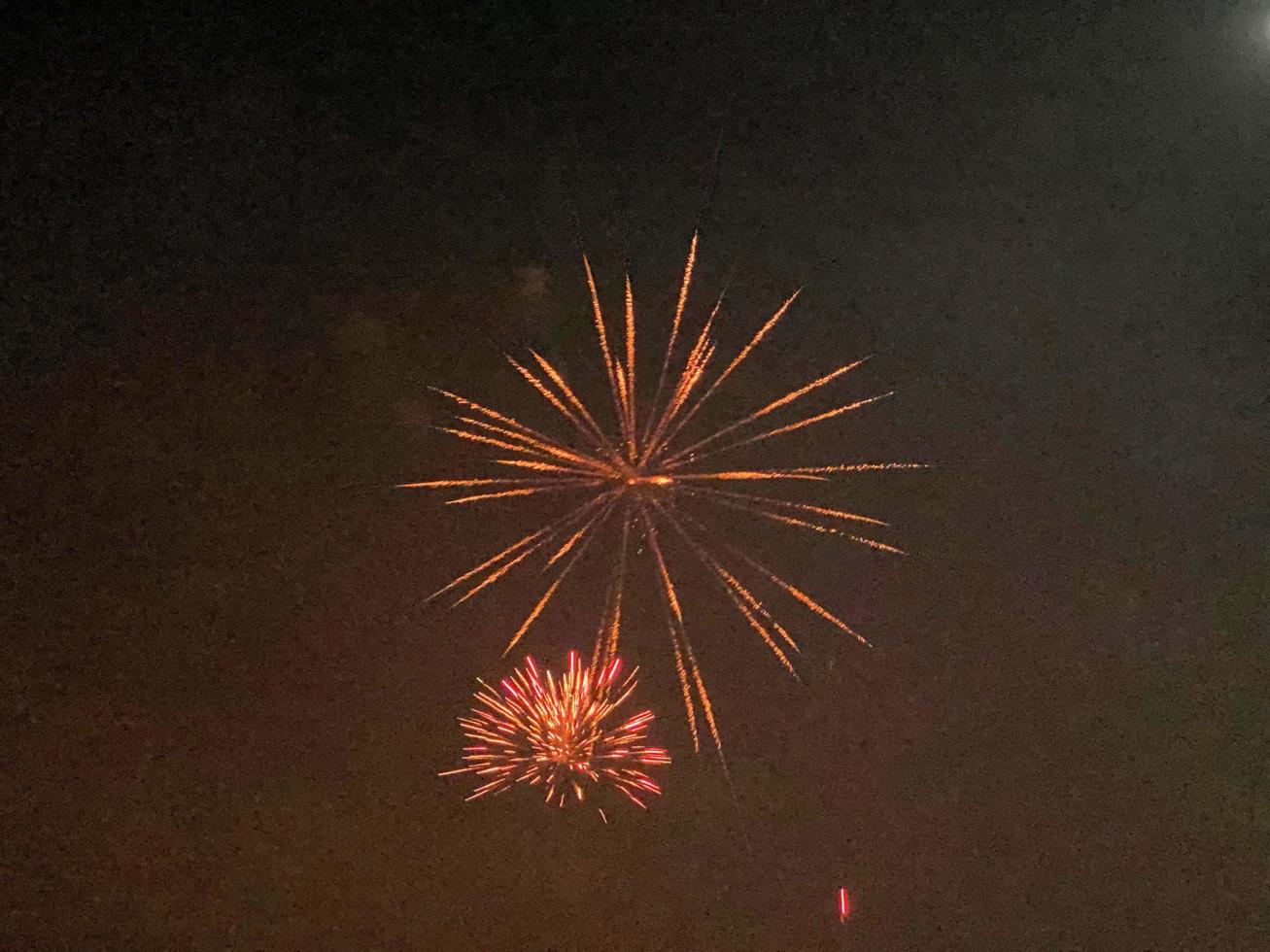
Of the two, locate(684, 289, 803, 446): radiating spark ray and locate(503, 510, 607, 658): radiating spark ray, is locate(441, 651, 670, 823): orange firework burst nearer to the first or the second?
locate(503, 510, 607, 658): radiating spark ray

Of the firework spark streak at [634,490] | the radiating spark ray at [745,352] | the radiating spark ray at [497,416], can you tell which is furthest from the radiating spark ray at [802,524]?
the radiating spark ray at [497,416]

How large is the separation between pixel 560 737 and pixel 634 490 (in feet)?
1.01

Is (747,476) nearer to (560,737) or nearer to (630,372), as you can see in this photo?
(630,372)

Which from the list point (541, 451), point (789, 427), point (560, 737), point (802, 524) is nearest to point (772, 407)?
point (789, 427)

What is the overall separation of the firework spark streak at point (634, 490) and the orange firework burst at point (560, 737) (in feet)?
0.14

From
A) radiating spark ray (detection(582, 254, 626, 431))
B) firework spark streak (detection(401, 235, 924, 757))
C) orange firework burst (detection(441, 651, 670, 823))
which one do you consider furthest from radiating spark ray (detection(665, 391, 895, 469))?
orange firework burst (detection(441, 651, 670, 823))

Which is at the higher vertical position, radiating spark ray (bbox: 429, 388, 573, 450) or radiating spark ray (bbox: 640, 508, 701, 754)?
radiating spark ray (bbox: 429, 388, 573, 450)

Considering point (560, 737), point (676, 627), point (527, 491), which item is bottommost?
point (560, 737)

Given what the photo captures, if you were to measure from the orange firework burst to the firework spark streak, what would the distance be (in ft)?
0.14

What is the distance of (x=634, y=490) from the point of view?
4.26ft

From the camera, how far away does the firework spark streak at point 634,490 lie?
130cm

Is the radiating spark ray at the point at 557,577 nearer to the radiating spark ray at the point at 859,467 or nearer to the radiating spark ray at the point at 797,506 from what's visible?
the radiating spark ray at the point at 797,506

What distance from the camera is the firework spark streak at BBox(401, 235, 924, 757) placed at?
130 cm

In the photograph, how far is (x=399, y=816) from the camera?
4.19 feet
